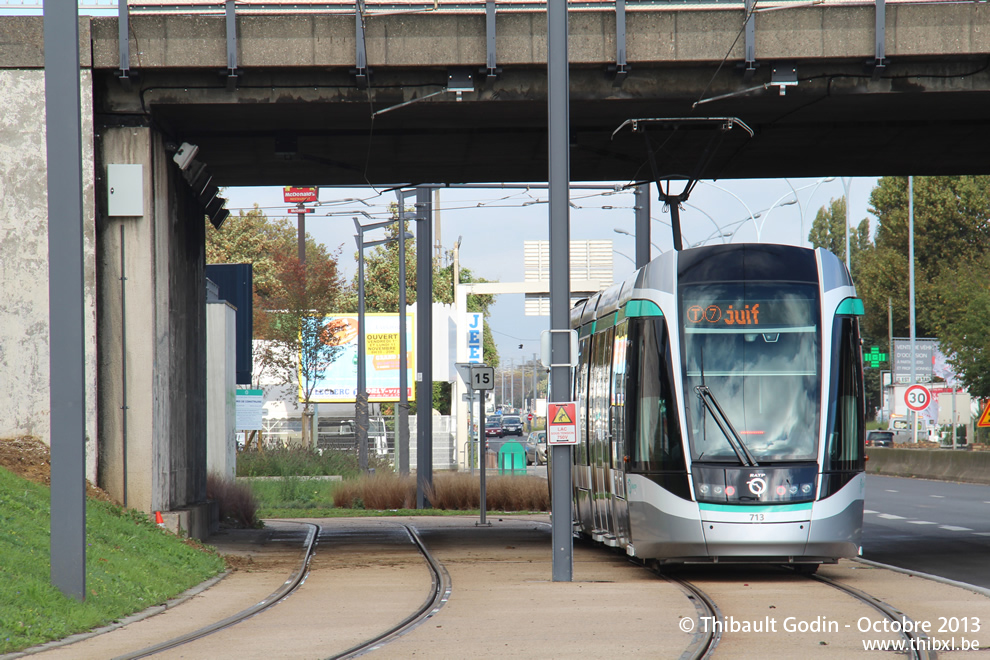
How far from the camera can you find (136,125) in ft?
56.9

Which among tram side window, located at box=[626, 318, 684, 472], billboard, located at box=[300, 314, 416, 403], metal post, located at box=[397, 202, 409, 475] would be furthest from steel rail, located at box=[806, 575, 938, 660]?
billboard, located at box=[300, 314, 416, 403]

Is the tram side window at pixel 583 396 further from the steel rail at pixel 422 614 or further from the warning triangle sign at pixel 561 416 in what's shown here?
the warning triangle sign at pixel 561 416

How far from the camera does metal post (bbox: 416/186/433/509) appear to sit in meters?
29.0

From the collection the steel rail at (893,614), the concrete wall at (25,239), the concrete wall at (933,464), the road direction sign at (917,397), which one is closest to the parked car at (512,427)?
the concrete wall at (933,464)

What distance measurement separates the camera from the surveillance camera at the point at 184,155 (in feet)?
60.0

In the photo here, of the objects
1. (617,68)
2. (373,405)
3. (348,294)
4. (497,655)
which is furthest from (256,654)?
(348,294)

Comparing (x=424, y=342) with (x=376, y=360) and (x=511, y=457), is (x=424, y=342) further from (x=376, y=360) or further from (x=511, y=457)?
(x=376, y=360)

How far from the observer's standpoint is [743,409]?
540 inches

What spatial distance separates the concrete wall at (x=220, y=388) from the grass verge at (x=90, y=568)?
10.2m

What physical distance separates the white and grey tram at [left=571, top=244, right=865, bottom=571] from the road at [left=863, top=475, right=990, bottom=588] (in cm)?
209

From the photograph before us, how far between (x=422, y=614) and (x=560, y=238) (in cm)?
455

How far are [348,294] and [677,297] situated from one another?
66.2 m

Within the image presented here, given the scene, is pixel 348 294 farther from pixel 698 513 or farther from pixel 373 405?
pixel 698 513

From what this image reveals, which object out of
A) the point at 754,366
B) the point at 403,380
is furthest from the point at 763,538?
the point at 403,380
